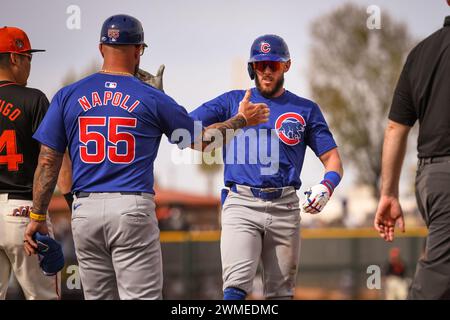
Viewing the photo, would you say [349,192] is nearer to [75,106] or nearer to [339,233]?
[339,233]

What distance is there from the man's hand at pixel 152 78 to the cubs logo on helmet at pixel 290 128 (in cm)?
110

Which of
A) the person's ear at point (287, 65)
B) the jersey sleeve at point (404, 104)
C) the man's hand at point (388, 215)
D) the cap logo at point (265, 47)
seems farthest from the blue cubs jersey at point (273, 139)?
the jersey sleeve at point (404, 104)

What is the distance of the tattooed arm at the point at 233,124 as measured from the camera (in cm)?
673

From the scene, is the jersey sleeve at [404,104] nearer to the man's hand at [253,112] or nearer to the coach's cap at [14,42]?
the man's hand at [253,112]

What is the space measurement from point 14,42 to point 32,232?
1.79 m

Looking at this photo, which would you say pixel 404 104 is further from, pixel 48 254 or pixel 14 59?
pixel 14 59

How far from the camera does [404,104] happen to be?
554cm

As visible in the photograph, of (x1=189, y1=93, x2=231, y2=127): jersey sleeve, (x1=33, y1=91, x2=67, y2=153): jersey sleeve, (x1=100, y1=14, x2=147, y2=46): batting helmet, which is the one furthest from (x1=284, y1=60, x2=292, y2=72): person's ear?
(x1=33, y1=91, x2=67, y2=153): jersey sleeve

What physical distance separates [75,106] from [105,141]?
1.14 ft

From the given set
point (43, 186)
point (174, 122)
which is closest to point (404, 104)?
point (174, 122)

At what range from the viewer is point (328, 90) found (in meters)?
35.8

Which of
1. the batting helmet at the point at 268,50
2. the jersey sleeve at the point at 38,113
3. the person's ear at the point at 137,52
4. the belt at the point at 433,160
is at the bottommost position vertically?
the belt at the point at 433,160

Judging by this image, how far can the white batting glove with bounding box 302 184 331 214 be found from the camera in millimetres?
7375
